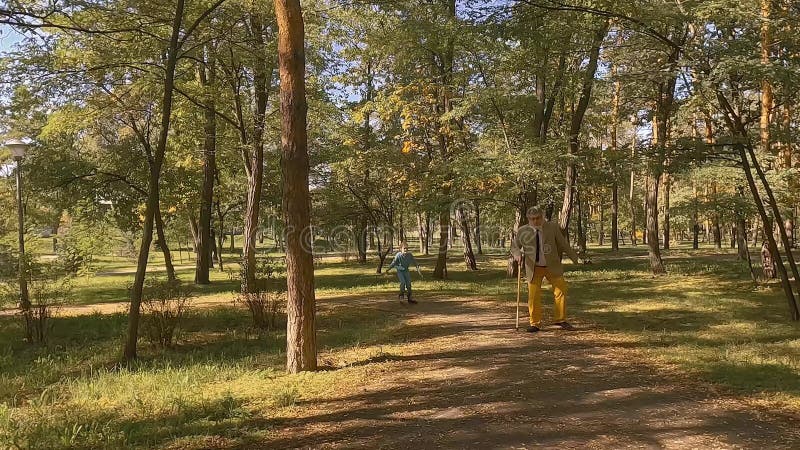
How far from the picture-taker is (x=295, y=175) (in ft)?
21.5

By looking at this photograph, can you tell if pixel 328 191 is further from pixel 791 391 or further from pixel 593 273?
pixel 791 391

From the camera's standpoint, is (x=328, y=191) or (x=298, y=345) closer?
(x=298, y=345)

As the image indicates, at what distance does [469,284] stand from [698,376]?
1263 centimetres

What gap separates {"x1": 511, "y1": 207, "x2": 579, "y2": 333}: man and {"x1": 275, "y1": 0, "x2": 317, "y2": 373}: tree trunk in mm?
3649

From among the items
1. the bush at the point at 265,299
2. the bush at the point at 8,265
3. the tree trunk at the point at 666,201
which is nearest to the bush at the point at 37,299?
the bush at the point at 8,265

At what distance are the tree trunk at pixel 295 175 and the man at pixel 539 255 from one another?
144 inches

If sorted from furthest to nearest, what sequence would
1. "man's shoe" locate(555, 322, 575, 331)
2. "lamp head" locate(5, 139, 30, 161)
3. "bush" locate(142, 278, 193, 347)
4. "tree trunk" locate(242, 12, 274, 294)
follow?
"tree trunk" locate(242, 12, 274, 294) < "lamp head" locate(5, 139, 30, 161) < "bush" locate(142, 278, 193, 347) < "man's shoe" locate(555, 322, 575, 331)

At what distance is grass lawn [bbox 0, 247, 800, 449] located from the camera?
4.85 m

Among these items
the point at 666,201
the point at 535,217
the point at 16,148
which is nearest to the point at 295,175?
the point at 535,217

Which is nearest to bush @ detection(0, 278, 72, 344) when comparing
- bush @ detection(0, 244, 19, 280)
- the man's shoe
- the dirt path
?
bush @ detection(0, 244, 19, 280)

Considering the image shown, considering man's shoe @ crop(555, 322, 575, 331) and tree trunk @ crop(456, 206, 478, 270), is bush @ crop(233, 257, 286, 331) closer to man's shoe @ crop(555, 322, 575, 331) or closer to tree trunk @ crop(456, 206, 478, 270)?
man's shoe @ crop(555, 322, 575, 331)

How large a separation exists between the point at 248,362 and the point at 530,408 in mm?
4436

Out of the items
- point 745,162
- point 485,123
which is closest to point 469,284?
point 485,123

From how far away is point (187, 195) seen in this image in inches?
852
